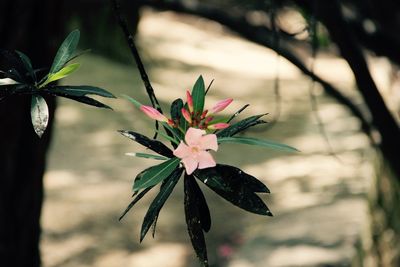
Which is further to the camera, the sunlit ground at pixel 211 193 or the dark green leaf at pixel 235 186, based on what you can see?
the sunlit ground at pixel 211 193

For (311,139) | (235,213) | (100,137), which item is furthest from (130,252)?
(311,139)

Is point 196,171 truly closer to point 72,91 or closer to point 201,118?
point 201,118

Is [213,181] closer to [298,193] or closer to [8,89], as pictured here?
[8,89]

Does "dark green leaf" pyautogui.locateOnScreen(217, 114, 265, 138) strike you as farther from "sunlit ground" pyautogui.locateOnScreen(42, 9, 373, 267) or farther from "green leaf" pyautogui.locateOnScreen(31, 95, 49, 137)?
"sunlit ground" pyautogui.locateOnScreen(42, 9, 373, 267)

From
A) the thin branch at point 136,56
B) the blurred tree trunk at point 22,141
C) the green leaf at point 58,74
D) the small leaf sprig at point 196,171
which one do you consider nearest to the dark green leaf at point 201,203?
the small leaf sprig at point 196,171

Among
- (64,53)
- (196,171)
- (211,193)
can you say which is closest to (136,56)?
(64,53)

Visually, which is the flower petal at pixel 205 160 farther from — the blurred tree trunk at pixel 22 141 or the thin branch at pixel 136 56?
the blurred tree trunk at pixel 22 141
